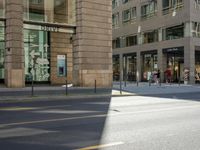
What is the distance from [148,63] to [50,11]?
24433mm

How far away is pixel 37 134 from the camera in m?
9.19

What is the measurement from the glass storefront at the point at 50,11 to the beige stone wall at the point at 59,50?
2.39m

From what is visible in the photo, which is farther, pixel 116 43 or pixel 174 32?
pixel 116 43

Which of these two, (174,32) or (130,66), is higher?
(174,32)

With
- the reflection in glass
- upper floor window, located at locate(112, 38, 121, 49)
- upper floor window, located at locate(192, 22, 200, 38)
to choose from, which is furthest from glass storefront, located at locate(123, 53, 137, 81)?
the reflection in glass

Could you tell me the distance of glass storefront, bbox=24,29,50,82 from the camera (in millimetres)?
31953

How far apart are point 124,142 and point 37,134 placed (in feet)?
7.23

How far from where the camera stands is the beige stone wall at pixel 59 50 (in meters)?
34.0

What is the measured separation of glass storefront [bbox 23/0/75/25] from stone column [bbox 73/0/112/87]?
113cm

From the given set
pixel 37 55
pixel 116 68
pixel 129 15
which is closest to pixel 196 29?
pixel 129 15

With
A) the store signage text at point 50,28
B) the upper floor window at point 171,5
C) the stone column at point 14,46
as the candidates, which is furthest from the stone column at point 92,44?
the upper floor window at point 171,5

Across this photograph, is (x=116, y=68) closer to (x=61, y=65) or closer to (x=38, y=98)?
(x=61, y=65)

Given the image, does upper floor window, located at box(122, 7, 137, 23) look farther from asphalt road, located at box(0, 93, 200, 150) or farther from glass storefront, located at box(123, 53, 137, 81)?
asphalt road, located at box(0, 93, 200, 150)

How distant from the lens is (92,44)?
32.1 meters
